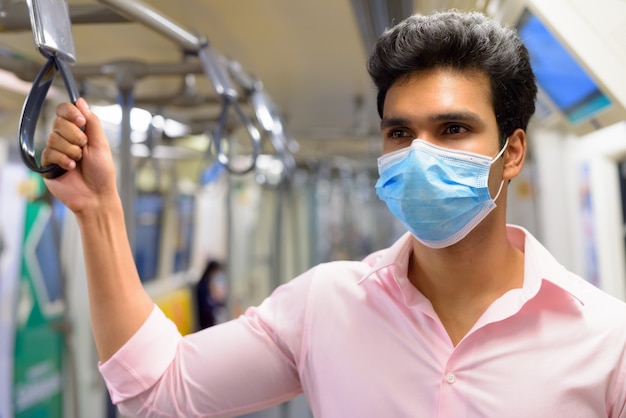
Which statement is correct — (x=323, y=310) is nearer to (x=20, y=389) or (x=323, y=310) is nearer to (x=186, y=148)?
(x=20, y=389)

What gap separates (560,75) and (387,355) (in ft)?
3.42

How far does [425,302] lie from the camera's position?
1058mm

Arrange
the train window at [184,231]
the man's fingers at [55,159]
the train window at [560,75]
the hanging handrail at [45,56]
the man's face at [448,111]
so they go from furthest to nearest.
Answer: the train window at [184,231]
the train window at [560,75]
the man's face at [448,111]
the man's fingers at [55,159]
the hanging handrail at [45,56]

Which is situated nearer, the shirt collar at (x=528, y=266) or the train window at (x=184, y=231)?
the shirt collar at (x=528, y=266)

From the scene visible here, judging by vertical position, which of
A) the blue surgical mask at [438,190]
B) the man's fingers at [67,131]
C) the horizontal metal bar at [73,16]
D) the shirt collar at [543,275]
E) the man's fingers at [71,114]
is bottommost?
the shirt collar at [543,275]

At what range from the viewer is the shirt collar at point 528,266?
100cm

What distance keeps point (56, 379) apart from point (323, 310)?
7.10 ft

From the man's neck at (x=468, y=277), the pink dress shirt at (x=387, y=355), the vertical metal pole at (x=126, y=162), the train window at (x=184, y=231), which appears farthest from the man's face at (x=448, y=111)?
the train window at (x=184, y=231)

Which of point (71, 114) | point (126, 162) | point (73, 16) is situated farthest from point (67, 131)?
point (126, 162)

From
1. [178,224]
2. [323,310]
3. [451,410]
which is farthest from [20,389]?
[451,410]

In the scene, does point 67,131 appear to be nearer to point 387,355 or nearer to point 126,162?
point 126,162

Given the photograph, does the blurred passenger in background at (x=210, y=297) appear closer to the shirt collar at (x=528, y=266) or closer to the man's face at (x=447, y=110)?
the shirt collar at (x=528, y=266)

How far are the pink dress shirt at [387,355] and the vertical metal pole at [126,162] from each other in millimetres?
411

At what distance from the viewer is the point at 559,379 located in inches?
36.8
